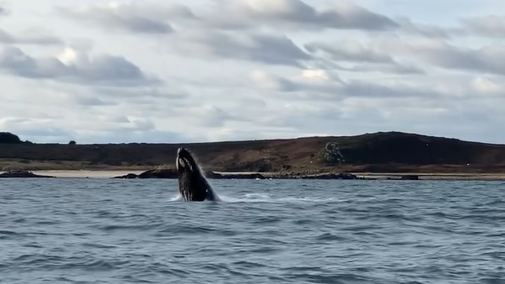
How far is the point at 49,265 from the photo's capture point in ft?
61.6

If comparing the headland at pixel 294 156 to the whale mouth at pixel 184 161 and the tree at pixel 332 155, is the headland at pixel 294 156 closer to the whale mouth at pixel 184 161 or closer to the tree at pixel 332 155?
the tree at pixel 332 155

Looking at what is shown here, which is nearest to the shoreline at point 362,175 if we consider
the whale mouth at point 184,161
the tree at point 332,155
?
the tree at point 332,155

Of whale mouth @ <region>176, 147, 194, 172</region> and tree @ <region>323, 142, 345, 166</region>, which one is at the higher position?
tree @ <region>323, 142, 345, 166</region>

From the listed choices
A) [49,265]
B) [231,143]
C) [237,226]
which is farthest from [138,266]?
[231,143]

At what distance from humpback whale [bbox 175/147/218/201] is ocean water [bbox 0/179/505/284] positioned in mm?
1705

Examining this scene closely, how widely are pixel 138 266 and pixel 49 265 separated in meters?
1.68

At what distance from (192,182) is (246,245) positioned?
561 inches

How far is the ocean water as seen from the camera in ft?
59.6

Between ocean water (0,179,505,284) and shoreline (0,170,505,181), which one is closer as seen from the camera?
ocean water (0,179,505,284)

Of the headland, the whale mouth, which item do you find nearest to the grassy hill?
the headland

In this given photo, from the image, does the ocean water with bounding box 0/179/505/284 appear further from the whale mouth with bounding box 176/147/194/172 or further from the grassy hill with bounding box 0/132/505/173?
the grassy hill with bounding box 0/132/505/173

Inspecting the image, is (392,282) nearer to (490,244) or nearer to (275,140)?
(490,244)

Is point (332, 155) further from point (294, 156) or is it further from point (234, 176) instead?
point (234, 176)

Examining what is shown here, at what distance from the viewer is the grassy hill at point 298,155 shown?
136250 mm
